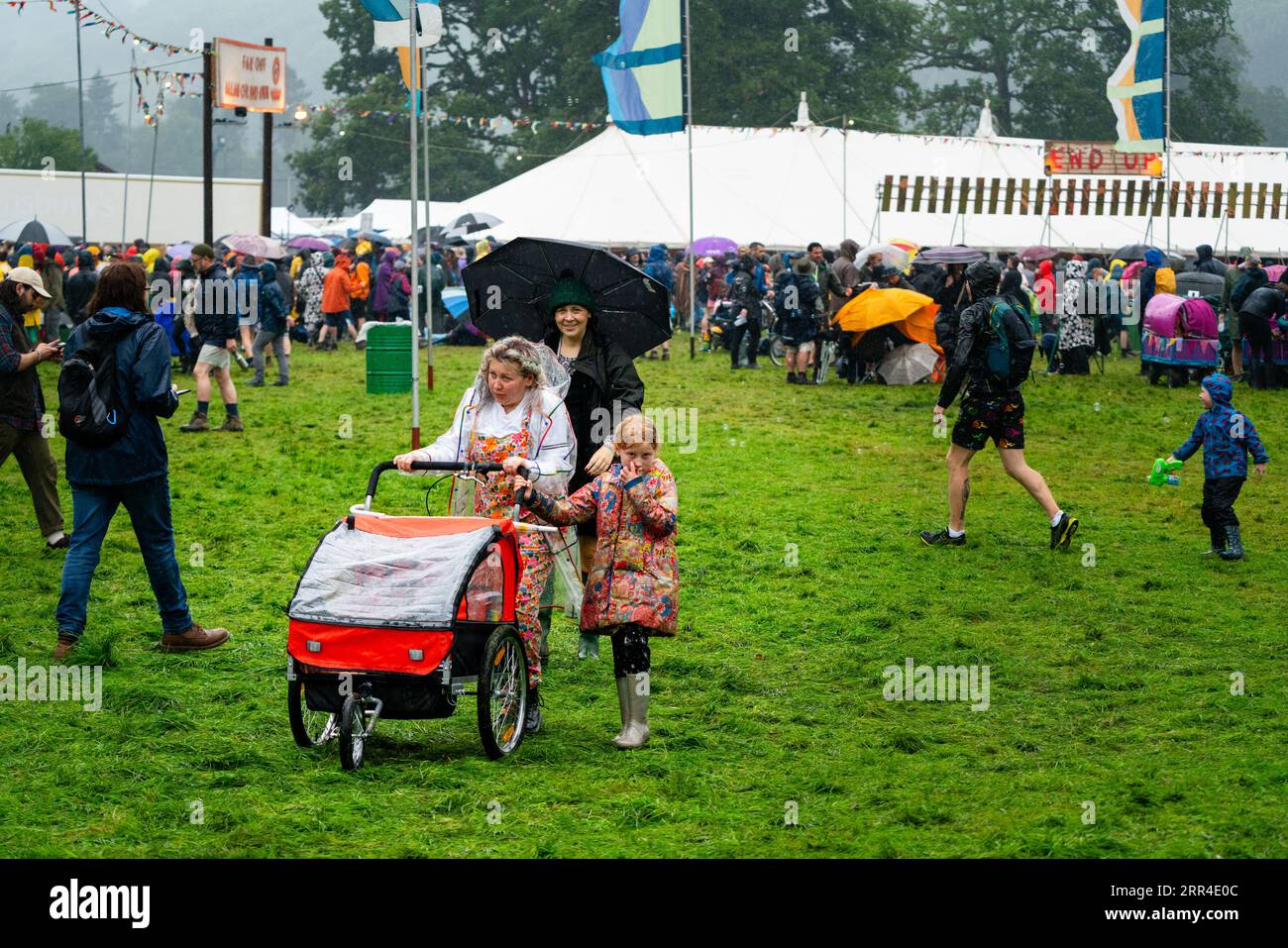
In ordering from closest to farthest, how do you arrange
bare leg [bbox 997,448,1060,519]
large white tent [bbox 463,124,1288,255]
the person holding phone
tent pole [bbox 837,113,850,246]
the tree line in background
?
the person holding phone < bare leg [bbox 997,448,1060,519] < large white tent [bbox 463,124,1288,255] < tent pole [bbox 837,113,850,246] < the tree line in background

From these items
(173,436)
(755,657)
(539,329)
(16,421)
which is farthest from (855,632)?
(173,436)

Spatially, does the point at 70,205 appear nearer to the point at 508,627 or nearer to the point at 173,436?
the point at 173,436

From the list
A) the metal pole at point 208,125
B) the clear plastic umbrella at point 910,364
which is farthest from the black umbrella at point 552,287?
the metal pole at point 208,125

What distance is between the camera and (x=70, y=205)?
41938 millimetres

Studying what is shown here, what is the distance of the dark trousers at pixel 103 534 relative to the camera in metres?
7.62

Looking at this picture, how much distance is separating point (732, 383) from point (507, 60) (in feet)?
171

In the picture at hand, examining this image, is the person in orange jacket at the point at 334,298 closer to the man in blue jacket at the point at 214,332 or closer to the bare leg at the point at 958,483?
the man in blue jacket at the point at 214,332

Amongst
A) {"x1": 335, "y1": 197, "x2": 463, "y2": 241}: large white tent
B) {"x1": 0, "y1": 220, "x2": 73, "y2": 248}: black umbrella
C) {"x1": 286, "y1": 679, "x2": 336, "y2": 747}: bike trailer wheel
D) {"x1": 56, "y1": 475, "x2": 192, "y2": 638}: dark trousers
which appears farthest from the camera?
{"x1": 335, "y1": 197, "x2": 463, "y2": 241}: large white tent

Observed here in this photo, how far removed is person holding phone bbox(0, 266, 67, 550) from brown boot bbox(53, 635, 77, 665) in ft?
6.32

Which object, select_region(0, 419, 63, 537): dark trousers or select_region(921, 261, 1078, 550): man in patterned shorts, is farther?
select_region(921, 261, 1078, 550): man in patterned shorts

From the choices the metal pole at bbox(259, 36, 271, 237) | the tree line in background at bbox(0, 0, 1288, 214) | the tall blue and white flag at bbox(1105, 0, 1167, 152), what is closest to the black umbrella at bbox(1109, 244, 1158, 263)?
the tall blue and white flag at bbox(1105, 0, 1167, 152)

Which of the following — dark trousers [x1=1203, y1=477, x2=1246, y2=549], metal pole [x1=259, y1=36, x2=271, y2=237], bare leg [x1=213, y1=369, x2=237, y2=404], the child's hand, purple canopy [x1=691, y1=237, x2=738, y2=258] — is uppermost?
metal pole [x1=259, y1=36, x2=271, y2=237]

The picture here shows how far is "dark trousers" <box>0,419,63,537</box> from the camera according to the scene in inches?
402

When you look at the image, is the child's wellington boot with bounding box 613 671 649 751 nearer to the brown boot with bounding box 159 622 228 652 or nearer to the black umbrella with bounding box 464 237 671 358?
the black umbrella with bounding box 464 237 671 358
